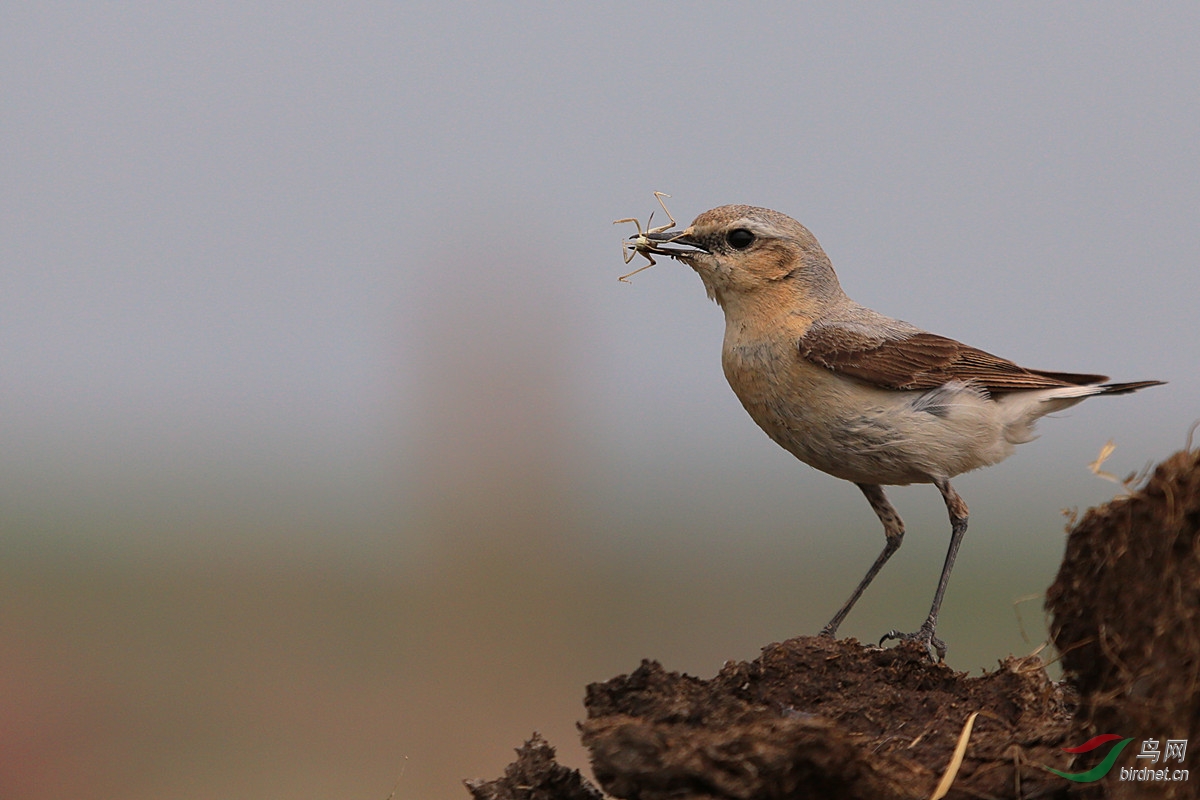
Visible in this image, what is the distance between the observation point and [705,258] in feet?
19.9

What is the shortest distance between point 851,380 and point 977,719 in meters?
2.08

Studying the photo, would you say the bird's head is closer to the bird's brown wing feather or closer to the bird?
the bird

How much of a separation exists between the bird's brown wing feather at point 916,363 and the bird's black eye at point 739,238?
2.05 ft

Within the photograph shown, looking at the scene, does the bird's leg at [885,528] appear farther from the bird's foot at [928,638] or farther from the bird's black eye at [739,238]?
the bird's black eye at [739,238]

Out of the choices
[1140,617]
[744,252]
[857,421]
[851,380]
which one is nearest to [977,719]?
[1140,617]

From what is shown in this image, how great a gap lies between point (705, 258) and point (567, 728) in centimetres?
878

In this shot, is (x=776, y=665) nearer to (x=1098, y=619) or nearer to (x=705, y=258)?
(x=1098, y=619)

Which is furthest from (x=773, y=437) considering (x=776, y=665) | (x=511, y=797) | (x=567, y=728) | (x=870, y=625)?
(x=870, y=625)

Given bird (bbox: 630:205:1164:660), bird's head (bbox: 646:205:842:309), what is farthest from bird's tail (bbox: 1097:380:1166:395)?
bird's head (bbox: 646:205:842:309)

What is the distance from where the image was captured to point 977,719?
13.6ft

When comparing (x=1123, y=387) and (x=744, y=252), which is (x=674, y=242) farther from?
(x=1123, y=387)

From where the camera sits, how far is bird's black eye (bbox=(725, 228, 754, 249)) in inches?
237

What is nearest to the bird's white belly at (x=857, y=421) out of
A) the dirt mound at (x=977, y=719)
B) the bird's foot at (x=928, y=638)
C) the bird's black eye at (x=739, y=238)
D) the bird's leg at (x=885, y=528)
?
the bird's leg at (x=885, y=528)

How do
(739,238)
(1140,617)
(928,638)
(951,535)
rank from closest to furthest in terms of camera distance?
1. (1140,617)
2. (928,638)
3. (951,535)
4. (739,238)
